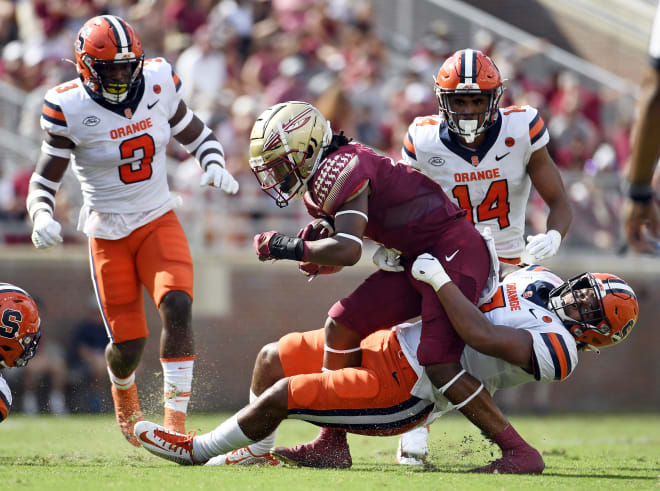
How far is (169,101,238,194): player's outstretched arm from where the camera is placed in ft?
20.9

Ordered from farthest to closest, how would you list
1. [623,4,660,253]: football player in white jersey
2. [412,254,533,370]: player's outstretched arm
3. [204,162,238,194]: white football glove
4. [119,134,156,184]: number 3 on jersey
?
[204,162,238,194]: white football glove < [119,134,156,184]: number 3 on jersey < [412,254,533,370]: player's outstretched arm < [623,4,660,253]: football player in white jersey

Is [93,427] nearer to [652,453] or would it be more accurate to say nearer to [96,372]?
[96,372]

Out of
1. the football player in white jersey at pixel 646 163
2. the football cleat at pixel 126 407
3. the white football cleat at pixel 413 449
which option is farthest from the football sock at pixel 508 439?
the football cleat at pixel 126 407

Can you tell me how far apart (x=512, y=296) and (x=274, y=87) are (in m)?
7.10

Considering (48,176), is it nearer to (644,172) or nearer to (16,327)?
(16,327)

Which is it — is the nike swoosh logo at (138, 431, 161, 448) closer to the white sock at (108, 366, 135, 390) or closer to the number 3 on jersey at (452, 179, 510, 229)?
the white sock at (108, 366, 135, 390)

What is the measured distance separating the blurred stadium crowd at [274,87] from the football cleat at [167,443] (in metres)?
5.19

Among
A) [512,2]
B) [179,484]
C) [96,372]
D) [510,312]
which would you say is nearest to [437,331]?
[510,312]

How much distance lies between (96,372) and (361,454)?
4.13 metres

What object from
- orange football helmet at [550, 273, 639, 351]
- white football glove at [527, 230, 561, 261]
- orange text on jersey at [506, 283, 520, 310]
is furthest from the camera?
white football glove at [527, 230, 561, 261]

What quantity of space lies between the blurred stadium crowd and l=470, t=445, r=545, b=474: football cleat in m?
5.41

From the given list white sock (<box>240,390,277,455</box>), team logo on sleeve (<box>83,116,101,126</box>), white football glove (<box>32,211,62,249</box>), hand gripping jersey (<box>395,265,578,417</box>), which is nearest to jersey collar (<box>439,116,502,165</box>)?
hand gripping jersey (<box>395,265,578,417</box>)

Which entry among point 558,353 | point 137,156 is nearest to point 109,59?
point 137,156

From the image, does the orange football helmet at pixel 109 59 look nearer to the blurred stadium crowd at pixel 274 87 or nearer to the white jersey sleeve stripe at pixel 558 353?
the white jersey sleeve stripe at pixel 558 353
